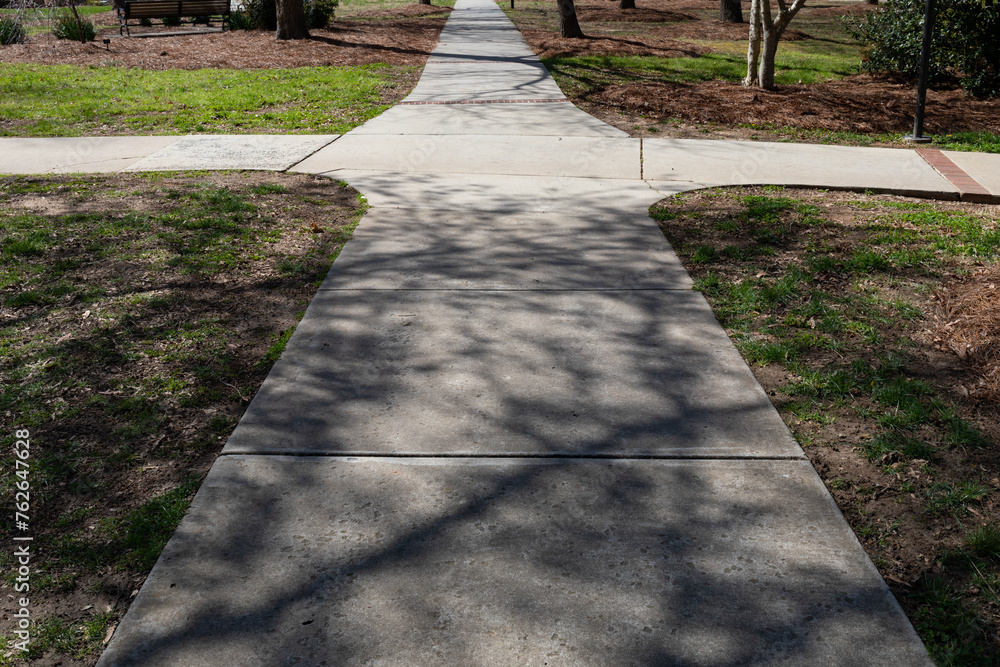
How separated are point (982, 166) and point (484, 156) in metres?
5.14

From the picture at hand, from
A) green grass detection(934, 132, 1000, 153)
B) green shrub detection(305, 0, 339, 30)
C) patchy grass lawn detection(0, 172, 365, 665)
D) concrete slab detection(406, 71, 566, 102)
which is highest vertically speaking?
green shrub detection(305, 0, 339, 30)

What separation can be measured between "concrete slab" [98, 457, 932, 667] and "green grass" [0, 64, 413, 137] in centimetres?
748

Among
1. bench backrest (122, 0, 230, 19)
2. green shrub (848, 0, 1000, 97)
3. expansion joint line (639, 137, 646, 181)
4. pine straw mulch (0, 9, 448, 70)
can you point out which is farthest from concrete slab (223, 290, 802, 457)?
bench backrest (122, 0, 230, 19)

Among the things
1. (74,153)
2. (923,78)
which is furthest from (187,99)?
(923,78)

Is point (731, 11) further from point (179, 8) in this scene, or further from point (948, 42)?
point (179, 8)

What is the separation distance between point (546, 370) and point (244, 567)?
1856mm

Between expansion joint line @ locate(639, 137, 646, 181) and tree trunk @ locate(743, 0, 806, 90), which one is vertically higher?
tree trunk @ locate(743, 0, 806, 90)

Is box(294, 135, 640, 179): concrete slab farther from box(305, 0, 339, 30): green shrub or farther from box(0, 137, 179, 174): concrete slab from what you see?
box(305, 0, 339, 30): green shrub

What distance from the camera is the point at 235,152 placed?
850 cm

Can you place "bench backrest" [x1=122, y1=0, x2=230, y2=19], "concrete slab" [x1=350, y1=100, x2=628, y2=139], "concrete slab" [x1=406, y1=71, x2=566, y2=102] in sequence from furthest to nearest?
"bench backrest" [x1=122, y1=0, x2=230, y2=19]
"concrete slab" [x1=406, y1=71, x2=566, y2=102]
"concrete slab" [x1=350, y1=100, x2=628, y2=139]

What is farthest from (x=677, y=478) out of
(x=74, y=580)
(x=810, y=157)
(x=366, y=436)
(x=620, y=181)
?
(x=810, y=157)

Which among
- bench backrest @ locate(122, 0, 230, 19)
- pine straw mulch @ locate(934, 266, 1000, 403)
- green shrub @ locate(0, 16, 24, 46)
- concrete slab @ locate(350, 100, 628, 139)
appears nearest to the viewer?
pine straw mulch @ locate(934, 266, 1000, 403)

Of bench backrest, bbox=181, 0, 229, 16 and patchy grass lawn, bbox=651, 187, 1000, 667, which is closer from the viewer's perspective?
patchy grass lawn, bbox=651, 187, 1000, 667

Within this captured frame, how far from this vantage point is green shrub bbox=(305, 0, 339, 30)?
21547 mm
